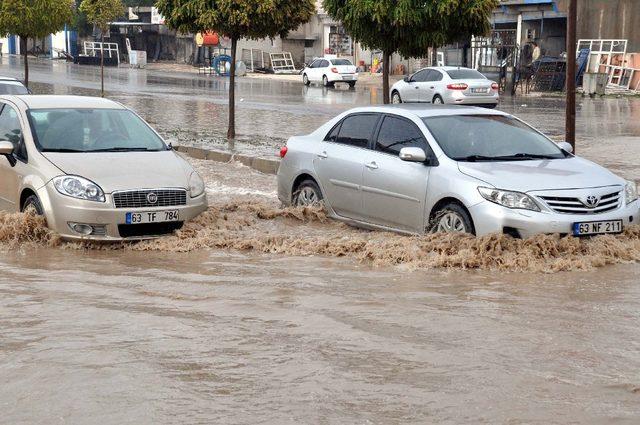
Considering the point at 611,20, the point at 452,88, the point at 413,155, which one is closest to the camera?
the point at 413,155

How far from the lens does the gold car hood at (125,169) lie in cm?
1034

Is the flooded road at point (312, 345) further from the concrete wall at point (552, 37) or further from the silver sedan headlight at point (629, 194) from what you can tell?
the concrete wall at point (552, 37)

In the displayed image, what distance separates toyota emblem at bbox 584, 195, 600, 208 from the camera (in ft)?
30.8

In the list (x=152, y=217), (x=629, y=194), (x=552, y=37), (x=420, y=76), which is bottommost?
(x=152, y=217)

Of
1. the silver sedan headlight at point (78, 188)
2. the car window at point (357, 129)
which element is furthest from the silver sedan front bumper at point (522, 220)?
the silver sedan headlight at point (78, 188)

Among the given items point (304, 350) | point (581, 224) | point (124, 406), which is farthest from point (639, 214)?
point (124, 406)

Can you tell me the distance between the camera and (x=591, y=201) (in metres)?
9.40

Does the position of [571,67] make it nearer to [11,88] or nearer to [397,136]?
[397,136]

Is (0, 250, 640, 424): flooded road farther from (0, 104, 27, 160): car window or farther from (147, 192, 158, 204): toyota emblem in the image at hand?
(0, 104, 27, 160): car window

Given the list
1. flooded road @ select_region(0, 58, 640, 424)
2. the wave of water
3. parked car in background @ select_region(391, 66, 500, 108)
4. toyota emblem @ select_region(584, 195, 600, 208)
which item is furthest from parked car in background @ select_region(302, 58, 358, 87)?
toyota emblem @ select_region(584, 195, 600, 208)

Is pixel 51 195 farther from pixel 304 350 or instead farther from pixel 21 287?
pixel 304 350

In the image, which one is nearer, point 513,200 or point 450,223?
point 513,200

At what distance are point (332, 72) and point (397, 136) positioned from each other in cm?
3747

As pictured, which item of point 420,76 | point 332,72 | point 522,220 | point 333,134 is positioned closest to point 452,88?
point 420,76
